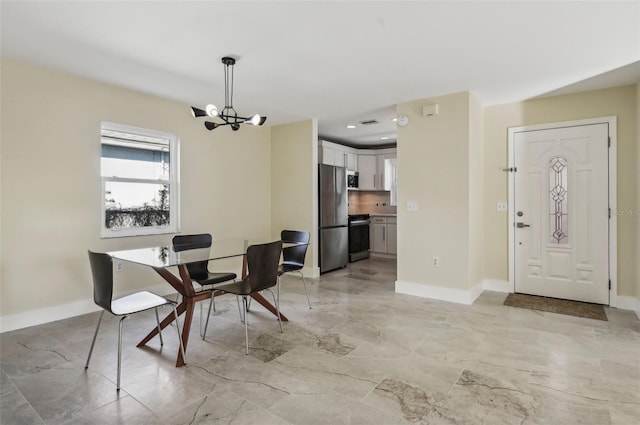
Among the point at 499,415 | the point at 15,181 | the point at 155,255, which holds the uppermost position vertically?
the point at 15,181

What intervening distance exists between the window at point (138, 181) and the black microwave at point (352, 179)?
3867 mm

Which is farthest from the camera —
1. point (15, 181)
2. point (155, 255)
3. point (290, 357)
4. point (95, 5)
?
point (15, 181)

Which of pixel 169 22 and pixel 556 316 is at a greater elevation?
pixel 169 22

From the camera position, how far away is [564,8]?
7.46 feet

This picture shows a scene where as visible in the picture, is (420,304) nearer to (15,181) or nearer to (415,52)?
(415,52)

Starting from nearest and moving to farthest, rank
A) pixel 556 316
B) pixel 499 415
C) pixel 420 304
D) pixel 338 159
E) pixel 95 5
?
pixel 499 415, pixel 95 5, pixel 556 316, pixel 420 304, pixel 338 159

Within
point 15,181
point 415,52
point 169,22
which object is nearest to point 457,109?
point 415,52

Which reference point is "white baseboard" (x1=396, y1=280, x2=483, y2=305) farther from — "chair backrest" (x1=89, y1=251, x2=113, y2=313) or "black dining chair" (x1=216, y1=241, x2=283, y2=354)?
"chair backrest" (x1=89, y1=251, x2=113, y2=313)

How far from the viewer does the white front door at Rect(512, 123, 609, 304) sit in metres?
3.88

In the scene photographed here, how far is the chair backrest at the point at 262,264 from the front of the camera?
2706 mm

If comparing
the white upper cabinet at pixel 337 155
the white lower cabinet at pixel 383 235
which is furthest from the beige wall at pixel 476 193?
the white upper cabinet at pixel 337 155

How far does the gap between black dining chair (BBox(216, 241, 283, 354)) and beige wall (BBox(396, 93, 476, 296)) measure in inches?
80.7

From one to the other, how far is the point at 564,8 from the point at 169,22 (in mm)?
2685

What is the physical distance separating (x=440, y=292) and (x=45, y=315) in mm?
4194
